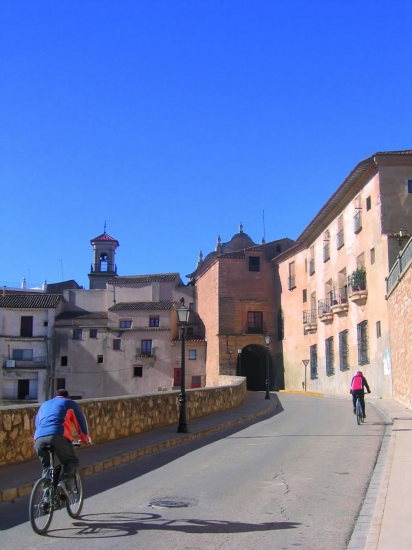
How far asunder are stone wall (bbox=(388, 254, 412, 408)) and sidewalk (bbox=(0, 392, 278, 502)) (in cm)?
560

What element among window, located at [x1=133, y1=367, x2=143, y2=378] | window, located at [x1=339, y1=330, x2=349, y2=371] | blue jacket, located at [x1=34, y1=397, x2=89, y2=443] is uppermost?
window, located at [x1=339, y1=330, x2=349, y2=371]

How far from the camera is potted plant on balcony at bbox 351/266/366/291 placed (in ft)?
105

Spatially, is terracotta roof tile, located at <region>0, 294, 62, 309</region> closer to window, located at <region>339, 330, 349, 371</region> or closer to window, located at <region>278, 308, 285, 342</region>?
window, located at <region>278, 308, 285, 342</region>

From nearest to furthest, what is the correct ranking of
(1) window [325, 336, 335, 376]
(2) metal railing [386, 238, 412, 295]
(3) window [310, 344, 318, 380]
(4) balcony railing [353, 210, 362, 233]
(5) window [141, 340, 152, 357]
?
1. (2) metal railing [386, 238, 412, 295]
2. (4) balcony railing [353, 210, 362, 233]
3. (1) window [325, 336, 335, 376]
4. (3) window [310, 344, 318, 380]
5. (5) window [141, 340, 152, 357]

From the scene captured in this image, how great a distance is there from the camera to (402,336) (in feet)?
76.5

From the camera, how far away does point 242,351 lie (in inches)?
Result: 2045

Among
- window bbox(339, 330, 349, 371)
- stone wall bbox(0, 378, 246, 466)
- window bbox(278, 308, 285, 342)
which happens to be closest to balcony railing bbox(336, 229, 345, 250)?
window bbox(339, 330, 349, 371)

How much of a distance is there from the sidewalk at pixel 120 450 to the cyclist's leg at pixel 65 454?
154 cm

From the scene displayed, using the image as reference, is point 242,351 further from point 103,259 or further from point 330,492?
point 330,492

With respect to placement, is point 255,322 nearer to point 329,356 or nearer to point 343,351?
point 329,356

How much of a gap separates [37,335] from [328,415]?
40.5m

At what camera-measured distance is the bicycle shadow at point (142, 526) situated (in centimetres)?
638

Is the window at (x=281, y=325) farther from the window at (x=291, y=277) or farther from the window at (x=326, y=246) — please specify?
the window at (x=326, y=246)

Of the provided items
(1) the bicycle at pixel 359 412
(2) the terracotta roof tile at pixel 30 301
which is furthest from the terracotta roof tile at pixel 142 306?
(1) the bicycle at pixel 359 412
